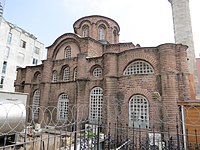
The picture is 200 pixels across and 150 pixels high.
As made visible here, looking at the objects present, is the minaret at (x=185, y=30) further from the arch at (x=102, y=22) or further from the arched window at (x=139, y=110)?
the arch at (x=102, y=22)

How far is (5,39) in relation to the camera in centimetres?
2730

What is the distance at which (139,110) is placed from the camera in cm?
1036

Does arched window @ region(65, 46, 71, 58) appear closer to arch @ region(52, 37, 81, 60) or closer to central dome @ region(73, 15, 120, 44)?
arch @ region(52, 37, 81, 60)

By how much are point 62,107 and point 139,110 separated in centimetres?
754

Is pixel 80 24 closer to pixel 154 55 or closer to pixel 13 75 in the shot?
pixel 154 55

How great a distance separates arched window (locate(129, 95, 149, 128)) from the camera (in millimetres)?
10070

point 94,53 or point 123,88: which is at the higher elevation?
point 94,53

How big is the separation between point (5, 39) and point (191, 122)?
31.0 meters

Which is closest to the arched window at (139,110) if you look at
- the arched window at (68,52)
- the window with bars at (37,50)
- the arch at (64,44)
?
the arch at (64,44)

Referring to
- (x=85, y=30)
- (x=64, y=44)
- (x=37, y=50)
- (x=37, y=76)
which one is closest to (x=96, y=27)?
(x=85, y=30)

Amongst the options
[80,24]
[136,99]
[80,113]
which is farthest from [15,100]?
[80,24]

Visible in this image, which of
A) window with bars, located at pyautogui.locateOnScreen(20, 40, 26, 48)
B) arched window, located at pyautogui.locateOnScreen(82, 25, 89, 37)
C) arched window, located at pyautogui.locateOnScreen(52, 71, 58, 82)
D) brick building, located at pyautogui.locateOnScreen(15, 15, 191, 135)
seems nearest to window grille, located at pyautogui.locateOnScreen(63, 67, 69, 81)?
brick building, located at pyautogui.locateOnScreen(15, 15, 191, 135)

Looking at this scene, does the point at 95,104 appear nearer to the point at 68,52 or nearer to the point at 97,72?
the point at 97,72

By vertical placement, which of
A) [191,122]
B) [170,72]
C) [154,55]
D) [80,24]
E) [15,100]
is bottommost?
[191,122]
